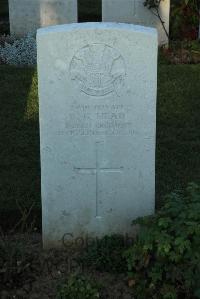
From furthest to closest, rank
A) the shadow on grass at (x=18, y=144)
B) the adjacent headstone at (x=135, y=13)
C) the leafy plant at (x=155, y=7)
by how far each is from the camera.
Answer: the adjacent headstone at (x=135, y=13)
the leafy plant at (x=155, y=7)
the shadow on grass at (x=18, y=144)

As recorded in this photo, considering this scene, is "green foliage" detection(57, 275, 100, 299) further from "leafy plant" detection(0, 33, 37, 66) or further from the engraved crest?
"leafy plant" detection(0, 33, 37, 66)

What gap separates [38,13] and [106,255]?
23.9ft

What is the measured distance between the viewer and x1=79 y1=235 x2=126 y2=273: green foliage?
13.2ft

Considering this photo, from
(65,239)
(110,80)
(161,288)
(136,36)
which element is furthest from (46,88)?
(161,288)

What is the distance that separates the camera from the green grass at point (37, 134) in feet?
17.5

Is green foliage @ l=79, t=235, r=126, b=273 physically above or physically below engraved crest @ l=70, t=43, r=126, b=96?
below

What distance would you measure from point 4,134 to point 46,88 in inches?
104

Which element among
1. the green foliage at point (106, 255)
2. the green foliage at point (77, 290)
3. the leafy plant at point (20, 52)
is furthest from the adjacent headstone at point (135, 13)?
the green foliage at point (77, 290)

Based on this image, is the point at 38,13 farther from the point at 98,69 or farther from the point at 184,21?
the point at 98,69

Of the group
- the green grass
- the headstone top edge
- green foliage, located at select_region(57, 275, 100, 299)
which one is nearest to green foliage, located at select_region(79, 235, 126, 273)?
green foliage, located at select_region(57, 275, 100, 299)

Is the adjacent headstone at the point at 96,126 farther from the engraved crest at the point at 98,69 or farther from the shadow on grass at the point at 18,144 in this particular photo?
the shadow on grass at the point at 18,144

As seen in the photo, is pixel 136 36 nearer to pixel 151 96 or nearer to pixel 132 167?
pixel 151 96

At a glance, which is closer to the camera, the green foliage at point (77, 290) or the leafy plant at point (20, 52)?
the green foliage at point (77, 290)

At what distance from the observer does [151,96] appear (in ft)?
13.1
